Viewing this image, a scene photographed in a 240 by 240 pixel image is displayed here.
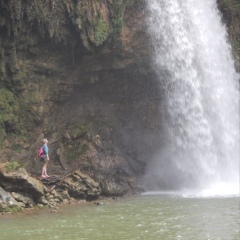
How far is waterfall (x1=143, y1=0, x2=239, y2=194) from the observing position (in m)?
21.7

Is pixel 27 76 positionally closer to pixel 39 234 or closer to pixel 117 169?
pixel 117 169

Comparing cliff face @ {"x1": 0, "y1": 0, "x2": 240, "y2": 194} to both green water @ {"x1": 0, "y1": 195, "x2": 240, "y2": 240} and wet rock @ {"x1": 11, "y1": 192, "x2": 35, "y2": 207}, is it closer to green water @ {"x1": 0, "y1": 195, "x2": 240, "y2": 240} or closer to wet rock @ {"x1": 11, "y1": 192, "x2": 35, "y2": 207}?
wet rock @ {"x1": 11, "y1": 192, "x2": 35, "y2": 207}

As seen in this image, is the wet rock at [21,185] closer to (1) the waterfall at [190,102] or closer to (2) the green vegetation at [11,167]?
(2) the green vegetation at [11,167]

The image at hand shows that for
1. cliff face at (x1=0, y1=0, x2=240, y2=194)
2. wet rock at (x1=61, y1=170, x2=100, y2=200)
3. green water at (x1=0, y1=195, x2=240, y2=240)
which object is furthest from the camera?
cliff face at (x1=0, y1=0, x2=240, y2=194)

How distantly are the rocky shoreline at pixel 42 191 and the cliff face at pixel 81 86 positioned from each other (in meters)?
2.08

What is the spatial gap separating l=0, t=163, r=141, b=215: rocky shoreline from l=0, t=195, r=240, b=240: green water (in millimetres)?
846

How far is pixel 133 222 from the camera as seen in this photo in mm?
11328

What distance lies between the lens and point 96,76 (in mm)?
21891

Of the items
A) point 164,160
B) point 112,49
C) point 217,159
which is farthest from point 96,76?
point 217,159

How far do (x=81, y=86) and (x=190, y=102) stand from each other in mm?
5326

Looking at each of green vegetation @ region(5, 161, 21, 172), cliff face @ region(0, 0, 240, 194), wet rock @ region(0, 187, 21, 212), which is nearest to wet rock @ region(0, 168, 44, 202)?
green vegetation @ region(5, 161, 21, 172)

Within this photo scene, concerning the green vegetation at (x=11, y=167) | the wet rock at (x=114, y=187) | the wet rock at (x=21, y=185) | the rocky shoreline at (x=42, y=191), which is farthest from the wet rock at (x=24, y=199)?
the wet rock at (x=114, y=187)

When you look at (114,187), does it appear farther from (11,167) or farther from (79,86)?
(79,86)

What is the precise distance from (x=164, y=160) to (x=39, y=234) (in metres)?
13.8
